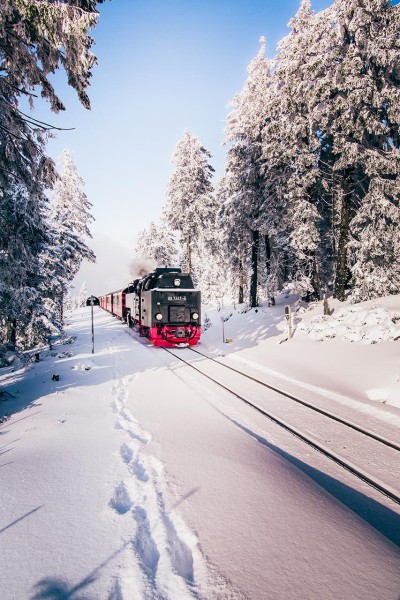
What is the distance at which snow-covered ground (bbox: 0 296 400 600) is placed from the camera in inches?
87.0

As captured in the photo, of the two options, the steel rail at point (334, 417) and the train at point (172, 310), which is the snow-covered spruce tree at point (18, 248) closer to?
the train at point (172, 310)

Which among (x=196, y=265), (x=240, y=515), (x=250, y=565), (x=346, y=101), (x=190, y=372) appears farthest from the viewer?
(x=196, y=265)

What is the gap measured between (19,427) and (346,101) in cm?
1665

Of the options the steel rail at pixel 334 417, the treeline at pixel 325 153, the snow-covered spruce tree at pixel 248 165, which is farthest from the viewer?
the snow-covered spruce tree at pixel 248 165

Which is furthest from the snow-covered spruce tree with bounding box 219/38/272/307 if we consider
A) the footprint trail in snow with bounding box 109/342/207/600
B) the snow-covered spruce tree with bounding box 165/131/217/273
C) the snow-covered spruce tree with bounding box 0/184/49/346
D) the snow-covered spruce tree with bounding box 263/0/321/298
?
the footprint trail in snow with bounding box 109/342/207/600

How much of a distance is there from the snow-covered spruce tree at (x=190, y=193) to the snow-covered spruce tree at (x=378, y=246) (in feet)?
45.5

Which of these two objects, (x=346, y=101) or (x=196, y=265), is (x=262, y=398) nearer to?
(x=346, y=101)

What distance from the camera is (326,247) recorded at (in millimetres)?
21219

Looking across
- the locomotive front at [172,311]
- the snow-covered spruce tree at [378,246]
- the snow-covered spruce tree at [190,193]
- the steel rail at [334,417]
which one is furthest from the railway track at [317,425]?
the snow-covered spruce tree at [190,193]

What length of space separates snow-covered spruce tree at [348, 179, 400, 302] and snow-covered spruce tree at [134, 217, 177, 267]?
31301 millimetres

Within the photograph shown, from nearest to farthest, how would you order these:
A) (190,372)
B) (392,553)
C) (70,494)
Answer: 1. (392,553)
2. (70,494)
3. (190,372)

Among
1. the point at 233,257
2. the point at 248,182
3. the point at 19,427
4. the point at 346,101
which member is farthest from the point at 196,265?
the point at 19,427

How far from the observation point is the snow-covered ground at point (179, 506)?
7.25 ft

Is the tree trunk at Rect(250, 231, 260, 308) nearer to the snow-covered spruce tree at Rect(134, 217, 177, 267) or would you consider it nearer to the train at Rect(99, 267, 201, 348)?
the train at Rect(99, 267, 201, 348)
